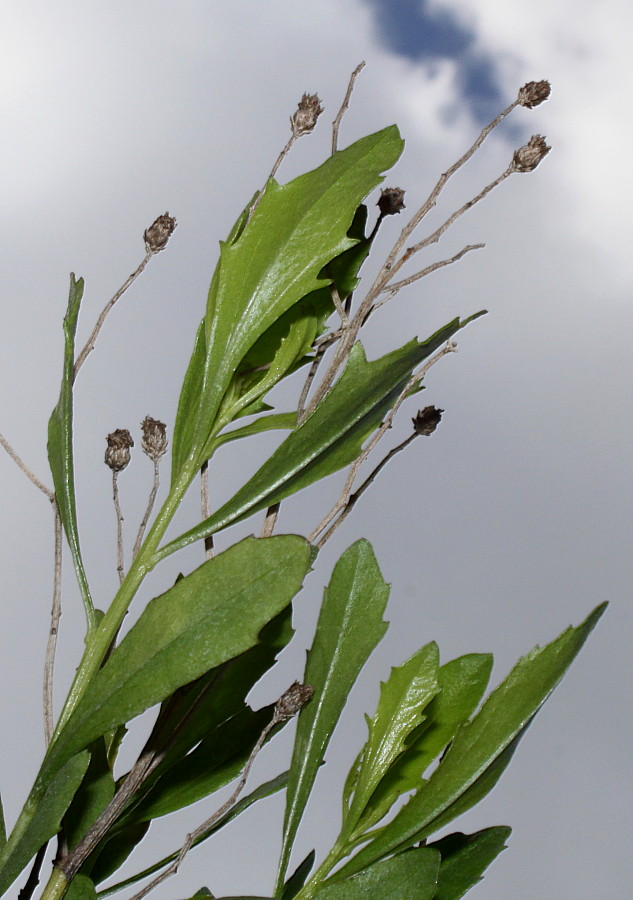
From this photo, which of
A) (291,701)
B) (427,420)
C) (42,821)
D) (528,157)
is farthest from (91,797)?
(528,157)

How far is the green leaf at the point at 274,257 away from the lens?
101 centimetres

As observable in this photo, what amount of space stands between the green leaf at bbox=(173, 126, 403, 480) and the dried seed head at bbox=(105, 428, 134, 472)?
0.05 meters

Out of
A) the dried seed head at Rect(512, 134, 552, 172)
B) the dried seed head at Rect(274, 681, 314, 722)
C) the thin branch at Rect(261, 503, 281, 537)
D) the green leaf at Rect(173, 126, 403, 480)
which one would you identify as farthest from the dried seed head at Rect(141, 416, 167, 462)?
the dried seed head at Rect(512, 134, 552, 172)

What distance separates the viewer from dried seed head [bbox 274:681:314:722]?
3.07ft

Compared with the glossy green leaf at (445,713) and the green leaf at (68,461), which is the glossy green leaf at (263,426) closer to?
the green leaf at (68,461)

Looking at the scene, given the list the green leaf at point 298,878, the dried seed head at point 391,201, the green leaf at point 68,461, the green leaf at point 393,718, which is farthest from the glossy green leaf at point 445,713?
the dried seed head at point 391,201

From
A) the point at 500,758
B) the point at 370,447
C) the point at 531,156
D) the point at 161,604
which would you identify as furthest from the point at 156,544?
the point at 531,156

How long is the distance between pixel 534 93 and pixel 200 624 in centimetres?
67

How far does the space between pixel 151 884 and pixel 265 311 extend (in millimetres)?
541

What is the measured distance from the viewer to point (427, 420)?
3.66 ft

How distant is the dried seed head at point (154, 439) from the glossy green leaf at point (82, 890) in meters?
0.39

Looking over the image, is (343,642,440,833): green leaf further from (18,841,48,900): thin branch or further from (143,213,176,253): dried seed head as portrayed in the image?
(143,213,176,253): dried seed head

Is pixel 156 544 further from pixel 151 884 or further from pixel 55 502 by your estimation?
pixel 151 884

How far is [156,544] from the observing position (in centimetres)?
98
